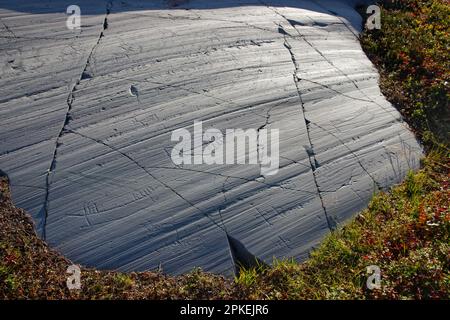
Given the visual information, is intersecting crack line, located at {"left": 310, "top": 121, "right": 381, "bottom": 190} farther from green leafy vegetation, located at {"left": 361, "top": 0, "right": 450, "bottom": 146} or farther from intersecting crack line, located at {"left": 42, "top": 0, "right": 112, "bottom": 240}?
intersecting crack line, located at {"left": 42, "top": 0, "right": 112, "bottom": 240}

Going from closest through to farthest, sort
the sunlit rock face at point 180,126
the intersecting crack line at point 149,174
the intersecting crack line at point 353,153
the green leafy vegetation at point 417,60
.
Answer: the sunlit rock face at point 180,126, the intersecting crack line at point 149,174, the intersecting crack line at point 353,153, the green leafy vegetation at point 417,60

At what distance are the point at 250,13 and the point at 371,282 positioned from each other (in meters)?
4.52

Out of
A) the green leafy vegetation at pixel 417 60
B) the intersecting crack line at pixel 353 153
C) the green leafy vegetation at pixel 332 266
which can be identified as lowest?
the green leafy vegetation at pixel 332 266

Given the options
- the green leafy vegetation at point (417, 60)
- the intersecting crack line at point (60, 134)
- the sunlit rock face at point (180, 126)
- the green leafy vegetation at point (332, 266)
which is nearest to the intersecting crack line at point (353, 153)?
the sunlit rock face at point (180, 126)

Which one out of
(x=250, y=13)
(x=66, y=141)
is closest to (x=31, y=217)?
(x=66, y=141)

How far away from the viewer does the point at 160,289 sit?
3.74m

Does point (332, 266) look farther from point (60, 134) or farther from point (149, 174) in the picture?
point (60, 134)

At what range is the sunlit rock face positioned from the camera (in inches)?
165

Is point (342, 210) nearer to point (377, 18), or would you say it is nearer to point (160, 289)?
point (160, 289)

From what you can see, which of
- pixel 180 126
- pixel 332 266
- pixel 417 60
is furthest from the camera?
pixel 417 60

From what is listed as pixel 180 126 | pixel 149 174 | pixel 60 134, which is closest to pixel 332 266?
pixel 149 174

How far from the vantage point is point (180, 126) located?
5.02m

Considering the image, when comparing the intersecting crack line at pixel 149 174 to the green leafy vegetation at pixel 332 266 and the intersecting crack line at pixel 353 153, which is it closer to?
the green leafy vegetation at pixel 332 266

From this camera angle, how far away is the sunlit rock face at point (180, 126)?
418 cm
